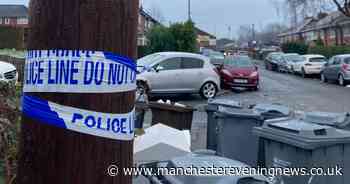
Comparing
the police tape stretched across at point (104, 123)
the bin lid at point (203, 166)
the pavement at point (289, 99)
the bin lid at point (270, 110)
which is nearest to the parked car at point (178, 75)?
the pavement at point (289, 99)

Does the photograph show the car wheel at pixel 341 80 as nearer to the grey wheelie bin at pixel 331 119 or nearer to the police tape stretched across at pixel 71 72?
the grey wheelie bin at pixel 331 119

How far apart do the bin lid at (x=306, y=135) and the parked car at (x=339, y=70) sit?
2158 centimetres

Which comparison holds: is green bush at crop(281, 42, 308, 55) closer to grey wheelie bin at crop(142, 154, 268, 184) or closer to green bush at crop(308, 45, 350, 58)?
green bush at crop(308, 45, 350, 58)


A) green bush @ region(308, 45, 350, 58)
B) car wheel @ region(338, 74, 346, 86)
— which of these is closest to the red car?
car wheel @ region(338, 74, 346, 86)

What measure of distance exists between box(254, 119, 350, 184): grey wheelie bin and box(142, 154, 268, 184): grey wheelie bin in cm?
101

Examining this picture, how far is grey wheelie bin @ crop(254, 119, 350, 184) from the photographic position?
161 inches

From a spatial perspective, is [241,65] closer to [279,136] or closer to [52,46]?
[279,136]

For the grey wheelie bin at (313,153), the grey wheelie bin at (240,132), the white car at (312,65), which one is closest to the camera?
the grey wheelie bin at (313,153)

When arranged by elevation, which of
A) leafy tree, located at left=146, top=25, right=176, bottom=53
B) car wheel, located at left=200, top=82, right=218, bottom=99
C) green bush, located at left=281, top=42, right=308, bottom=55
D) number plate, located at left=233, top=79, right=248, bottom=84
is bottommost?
car wheel, located at left=200, top=82, right=218, bottom=99

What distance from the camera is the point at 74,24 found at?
57.7 inches

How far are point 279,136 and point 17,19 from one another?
79.5 m

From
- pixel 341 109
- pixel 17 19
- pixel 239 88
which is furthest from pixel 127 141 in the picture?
pixel 17 19

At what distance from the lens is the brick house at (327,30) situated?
60469 mm

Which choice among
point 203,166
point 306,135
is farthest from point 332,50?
point 203,166
